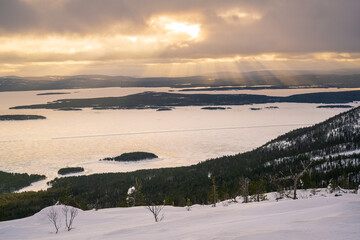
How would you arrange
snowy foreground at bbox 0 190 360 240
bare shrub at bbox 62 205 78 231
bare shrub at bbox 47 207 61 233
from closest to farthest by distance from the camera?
snowy foreground at bbox 0 190 360 240
bare shrub at bbox 62 205 78 231
bare shrub at bbox 47 207 61 233

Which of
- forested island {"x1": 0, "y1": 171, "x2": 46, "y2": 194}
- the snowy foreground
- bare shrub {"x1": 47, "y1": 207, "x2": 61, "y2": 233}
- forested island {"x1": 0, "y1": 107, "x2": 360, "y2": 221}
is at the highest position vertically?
the snowy foreground

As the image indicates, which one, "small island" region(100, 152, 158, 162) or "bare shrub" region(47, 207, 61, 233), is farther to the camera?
"small island" region(100, 152, 158, 162)

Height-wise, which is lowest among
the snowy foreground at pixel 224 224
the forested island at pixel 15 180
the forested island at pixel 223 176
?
the forested island at pixel 15 180

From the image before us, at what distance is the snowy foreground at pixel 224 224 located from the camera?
9.02 m

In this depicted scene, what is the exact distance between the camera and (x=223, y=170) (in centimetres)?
7606

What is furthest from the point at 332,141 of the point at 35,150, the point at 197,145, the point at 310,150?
the point at 35,150

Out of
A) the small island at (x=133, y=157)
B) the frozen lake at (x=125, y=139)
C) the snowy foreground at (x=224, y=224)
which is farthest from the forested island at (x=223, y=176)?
the snowy foreground at (x=224, y=224)

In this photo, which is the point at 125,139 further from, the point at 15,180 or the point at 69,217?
the point at 69,217

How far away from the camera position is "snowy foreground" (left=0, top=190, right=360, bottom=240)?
902 cm

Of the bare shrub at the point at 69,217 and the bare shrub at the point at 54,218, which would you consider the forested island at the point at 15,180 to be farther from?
the bare shrub at the point at 69,217

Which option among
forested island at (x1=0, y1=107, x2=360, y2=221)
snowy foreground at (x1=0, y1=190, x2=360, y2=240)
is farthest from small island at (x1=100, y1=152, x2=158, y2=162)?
snowy foreground at (x1=0, y1=190, x2=360, y2=240)

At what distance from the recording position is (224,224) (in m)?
11.8

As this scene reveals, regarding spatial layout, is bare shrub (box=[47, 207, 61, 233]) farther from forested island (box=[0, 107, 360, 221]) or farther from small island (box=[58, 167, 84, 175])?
small island (box=[58, 167, 84, 175])

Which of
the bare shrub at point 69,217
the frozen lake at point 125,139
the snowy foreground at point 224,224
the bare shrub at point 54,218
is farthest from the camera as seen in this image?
the frozen lake at point 125,139
